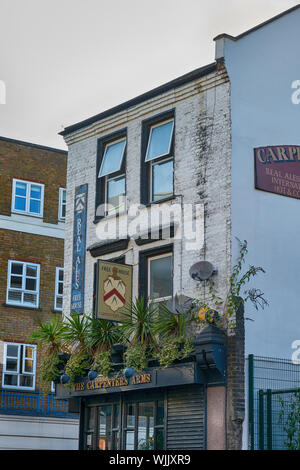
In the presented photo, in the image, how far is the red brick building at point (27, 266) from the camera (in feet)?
96.4

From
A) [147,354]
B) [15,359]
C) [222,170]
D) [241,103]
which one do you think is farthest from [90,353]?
[15,359]

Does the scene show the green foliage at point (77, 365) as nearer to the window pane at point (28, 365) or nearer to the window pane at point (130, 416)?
the window pane at point (130, 416)

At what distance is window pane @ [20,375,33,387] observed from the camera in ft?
98.0

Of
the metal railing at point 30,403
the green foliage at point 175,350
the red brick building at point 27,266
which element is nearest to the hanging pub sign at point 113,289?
the green foliage at point 175,350

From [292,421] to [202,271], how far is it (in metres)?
3.58

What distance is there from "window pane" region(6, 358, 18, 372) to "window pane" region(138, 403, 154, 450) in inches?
429

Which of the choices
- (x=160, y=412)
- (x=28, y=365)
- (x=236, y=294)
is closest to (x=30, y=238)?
(x=28, y=365)

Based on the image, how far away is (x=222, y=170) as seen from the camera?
18797 millimetres

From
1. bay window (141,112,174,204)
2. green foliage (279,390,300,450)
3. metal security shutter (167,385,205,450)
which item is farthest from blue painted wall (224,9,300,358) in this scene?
bay window (141,112,174,204)

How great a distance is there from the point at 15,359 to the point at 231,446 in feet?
45.8

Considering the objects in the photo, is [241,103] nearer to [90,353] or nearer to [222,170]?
[222,170]

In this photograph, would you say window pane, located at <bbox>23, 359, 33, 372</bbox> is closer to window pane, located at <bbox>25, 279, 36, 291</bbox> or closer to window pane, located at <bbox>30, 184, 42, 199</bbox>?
window pane, located at <bbox>25, 279, 36, 291</bbox>

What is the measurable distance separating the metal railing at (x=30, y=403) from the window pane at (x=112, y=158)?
9.91 m

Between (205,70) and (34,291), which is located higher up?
(205,70)
